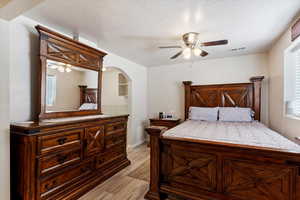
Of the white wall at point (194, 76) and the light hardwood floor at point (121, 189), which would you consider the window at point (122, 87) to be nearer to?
the white wall at point (194, 76)

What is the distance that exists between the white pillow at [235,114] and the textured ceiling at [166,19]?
1391 mm

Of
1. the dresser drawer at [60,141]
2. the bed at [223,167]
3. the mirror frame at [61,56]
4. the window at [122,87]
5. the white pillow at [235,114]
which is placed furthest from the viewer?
the window at [122,87]

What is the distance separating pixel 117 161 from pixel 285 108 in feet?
10.0

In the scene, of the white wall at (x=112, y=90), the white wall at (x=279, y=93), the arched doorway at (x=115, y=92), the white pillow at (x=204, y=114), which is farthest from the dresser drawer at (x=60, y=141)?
the white wall at (x=279, y=93)

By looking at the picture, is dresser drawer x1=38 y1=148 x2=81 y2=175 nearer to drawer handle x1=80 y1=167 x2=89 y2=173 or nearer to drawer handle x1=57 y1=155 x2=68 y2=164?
drawer handle x1=57 y1=155 x2=68 y2=164

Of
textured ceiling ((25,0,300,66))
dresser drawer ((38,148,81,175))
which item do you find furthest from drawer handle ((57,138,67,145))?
textured ceiling ((25,0,300,66))

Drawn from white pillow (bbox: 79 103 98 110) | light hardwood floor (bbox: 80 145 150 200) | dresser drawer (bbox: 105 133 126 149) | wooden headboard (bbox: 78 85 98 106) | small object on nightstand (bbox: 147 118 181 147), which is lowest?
light hardwood floor (bbox: 80 145 150 200)

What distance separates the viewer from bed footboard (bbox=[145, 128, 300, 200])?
58.1 inches

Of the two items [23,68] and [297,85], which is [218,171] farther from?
[23,68]

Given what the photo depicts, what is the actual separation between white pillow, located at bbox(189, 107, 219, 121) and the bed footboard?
184 centimetres

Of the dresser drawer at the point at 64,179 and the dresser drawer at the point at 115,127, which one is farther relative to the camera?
the dresser drawer at the point at 115,127

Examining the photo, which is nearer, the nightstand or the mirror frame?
the mirror frame

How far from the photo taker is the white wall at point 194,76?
140 inches

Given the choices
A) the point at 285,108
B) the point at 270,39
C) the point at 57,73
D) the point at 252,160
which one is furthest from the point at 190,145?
the point at 270,39
